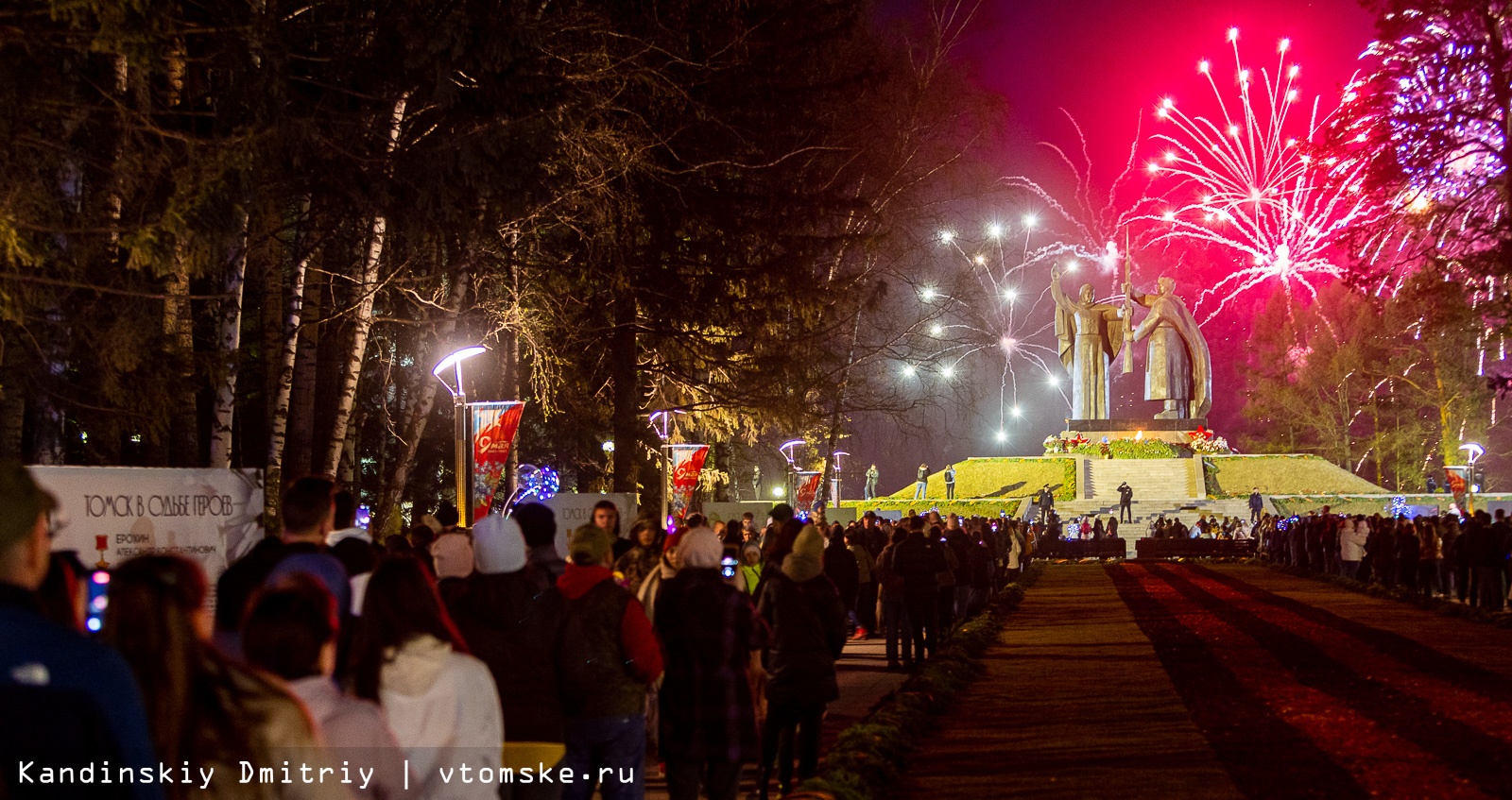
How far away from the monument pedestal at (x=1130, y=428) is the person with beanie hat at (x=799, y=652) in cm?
6827

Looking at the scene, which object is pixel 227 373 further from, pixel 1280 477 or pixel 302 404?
pixel 1280 477

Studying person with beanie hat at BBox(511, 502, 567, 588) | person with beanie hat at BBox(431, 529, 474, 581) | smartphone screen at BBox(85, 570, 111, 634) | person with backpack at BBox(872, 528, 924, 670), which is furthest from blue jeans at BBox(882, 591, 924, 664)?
person with beanie hat at BBox(431, 529, 474, 581)

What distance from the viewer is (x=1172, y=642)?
18969mm

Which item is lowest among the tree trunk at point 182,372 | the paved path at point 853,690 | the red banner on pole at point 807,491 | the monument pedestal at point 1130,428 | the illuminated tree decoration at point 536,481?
the paved path at point 853,690

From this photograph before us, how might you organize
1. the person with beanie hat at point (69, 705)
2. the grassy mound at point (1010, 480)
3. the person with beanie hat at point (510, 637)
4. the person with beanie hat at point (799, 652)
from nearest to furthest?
the person with beanie hat at point (69, 705) → the person with beanie hat at point (510, 637) → the person with beanie hat at point (799, 652) → the grassy mound at point (1010, 480)

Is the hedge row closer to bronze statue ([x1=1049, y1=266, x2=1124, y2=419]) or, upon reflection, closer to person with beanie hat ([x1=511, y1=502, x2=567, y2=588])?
person with beanie hat ([x1=511, y1=502, x2=567, y2=588])

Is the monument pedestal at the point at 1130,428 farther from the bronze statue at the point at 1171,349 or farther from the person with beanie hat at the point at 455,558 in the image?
the person with beanie hat at the point at 455,558

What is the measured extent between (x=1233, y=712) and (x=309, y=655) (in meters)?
10.4

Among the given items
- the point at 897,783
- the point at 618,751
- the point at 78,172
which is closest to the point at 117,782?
the point at 618,751

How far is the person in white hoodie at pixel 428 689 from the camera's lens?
4.09 m

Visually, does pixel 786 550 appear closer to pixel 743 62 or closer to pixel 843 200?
pixel 743 62

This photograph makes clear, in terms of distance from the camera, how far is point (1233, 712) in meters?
12.4

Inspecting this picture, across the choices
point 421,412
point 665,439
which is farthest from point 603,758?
point 665,439

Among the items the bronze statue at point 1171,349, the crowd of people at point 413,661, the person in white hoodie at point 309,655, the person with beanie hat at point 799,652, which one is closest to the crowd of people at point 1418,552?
the crowd of people at point 413,661
